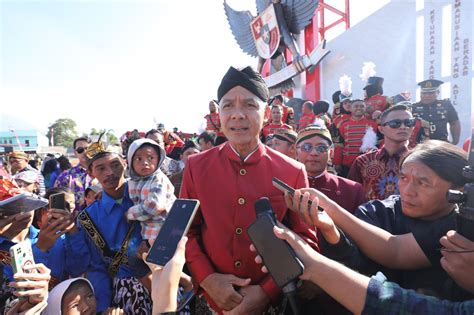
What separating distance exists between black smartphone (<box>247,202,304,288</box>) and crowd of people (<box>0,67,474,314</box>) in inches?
1.4

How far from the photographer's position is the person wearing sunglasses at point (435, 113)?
4688 millimetres

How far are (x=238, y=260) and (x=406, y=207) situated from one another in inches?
36.5

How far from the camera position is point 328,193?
8.18 feet

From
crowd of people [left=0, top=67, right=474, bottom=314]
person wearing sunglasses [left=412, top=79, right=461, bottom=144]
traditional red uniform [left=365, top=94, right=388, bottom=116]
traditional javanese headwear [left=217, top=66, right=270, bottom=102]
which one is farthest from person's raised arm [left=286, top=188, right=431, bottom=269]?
traditional red uniform [left=365, top=94, right=388, bottom=116]

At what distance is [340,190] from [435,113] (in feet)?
10.7

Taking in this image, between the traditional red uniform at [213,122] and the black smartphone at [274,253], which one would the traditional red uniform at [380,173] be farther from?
the traditional red uniform at [213,122]

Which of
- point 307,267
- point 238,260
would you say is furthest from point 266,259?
point 238,260

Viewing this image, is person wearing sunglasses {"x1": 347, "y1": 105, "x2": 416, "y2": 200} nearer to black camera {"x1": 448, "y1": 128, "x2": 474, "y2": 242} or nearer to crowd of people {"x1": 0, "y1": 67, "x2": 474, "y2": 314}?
crowd of people {"x1": 0, "y1": 67, "x2": 474, "y2": 314}

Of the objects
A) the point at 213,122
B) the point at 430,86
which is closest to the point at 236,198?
the point at 430,86

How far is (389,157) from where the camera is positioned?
10.2ft

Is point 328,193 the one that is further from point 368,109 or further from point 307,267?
point 368,109

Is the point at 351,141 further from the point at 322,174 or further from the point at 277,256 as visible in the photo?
the point at 277,256

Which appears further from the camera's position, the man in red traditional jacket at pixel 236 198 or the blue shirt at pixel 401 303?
the man in red traditional jacket at pixel 236 198

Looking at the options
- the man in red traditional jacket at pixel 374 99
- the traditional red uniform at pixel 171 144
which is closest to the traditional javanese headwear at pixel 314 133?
the man in red traditional jacket at pixel 374 99
